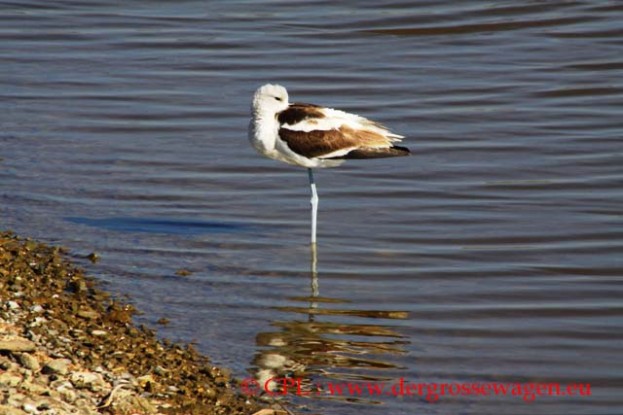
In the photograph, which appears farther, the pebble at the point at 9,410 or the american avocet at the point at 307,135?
the american avocet at the point at 307,135

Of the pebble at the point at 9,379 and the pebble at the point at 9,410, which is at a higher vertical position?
the pebble at the point at 9,379

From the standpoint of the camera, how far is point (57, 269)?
345 inches

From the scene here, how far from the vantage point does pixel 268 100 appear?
1002 cm

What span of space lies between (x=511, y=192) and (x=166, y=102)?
13.5 ft

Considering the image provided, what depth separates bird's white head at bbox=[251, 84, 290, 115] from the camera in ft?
32.8

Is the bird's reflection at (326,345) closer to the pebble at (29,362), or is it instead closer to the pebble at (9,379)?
the pebble at (29,362)

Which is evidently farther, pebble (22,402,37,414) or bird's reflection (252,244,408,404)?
bird's reflection (252,244,408,404)

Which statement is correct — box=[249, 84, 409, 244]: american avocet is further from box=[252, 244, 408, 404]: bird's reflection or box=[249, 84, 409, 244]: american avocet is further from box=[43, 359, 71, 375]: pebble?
box=[43, 359, 71, 375]: pebble

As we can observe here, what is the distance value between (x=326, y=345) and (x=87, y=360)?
160 centimetres

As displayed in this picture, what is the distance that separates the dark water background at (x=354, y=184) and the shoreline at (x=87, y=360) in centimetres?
31

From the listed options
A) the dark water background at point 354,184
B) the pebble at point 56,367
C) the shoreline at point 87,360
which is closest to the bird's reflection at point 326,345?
the dark water background at point 354,184

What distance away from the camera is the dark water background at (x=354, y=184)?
26.8 feet

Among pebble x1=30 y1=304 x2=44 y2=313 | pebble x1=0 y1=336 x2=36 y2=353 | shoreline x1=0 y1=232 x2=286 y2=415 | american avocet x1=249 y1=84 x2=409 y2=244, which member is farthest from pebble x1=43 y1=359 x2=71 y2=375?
american avocet x1=249 y1=84 x2=409 y2=244

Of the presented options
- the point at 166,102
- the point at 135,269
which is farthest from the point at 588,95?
the point at 135,269
